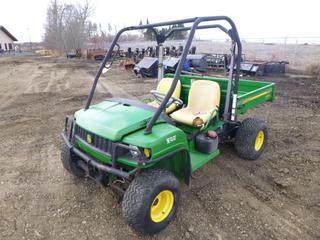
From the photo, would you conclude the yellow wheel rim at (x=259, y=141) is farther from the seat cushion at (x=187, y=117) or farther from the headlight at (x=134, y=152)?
the headlight at (x=134, y=152)

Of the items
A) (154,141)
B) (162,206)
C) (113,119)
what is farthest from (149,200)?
(113,119)

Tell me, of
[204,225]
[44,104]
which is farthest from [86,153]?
[44,104]

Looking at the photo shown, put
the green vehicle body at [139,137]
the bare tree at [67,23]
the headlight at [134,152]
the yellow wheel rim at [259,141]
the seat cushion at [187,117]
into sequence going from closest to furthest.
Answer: the headlight at [134,152] < the green vehicle body at [139,137] < the seat cushion at [187,117] < the yellow wheel rim at [259,141] < the bare tree at [67,23]

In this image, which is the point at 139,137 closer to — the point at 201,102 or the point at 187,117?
the point at 187,117

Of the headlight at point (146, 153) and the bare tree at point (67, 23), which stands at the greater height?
the bare tree at point (67, 23)

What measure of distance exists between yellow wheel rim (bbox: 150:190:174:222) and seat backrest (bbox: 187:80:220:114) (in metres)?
1.39

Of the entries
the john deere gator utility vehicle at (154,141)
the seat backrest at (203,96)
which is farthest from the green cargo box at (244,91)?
the seat backrest at (203,96)

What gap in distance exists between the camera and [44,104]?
6.90m

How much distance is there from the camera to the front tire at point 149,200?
2.12m

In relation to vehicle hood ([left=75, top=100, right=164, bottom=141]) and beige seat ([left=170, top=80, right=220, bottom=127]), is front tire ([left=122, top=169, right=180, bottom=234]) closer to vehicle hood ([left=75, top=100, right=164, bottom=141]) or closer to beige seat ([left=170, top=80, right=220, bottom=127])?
vehicle hood ([left=75, top=100, right=164, bottom=141])

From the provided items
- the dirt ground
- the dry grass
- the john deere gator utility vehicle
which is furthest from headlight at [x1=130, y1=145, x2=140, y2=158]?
the dry grass

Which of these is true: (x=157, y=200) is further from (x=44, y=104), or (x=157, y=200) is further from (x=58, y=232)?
(x=44, y=104)

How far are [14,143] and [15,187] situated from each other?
1.52 m

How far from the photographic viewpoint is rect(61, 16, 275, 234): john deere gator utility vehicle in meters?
2.17
